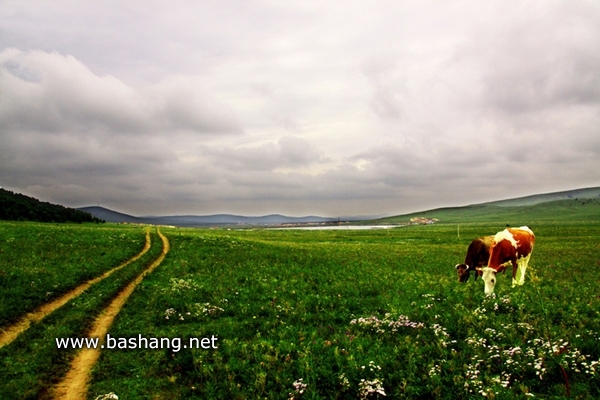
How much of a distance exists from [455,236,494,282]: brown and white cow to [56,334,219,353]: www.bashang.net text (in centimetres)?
1605

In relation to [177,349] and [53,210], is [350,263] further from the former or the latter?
[53,210]

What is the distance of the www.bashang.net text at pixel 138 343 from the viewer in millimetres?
11025

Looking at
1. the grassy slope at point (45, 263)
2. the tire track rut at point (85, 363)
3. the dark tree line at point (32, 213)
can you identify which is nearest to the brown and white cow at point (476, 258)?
the tire track rut at point (85, 363)

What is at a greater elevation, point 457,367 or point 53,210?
point 53,210

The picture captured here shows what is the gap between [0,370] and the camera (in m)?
9.31

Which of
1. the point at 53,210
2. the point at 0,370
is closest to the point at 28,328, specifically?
the point at 0,370

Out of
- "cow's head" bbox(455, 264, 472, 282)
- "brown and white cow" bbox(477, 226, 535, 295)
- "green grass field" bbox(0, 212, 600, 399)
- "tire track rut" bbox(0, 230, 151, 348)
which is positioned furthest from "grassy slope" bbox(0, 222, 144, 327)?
"cow's head" bbox(455, 264, 472, 282)

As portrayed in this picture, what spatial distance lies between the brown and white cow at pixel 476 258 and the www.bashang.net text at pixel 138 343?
52.7 feet

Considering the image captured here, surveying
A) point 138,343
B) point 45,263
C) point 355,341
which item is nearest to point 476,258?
point 355,341

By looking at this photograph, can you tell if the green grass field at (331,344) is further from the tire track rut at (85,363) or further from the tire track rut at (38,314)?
the tire track rut at (38,314)

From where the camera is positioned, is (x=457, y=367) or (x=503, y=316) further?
(x=503, y=316)

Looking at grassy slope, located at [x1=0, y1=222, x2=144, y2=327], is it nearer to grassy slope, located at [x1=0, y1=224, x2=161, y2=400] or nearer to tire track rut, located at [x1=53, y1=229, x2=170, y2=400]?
grassy slope, located at [x1=0, y1=224, x2=161, y2=400]

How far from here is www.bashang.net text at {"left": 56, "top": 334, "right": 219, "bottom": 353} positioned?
1102 centimetres

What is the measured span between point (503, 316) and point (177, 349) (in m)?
11.5
